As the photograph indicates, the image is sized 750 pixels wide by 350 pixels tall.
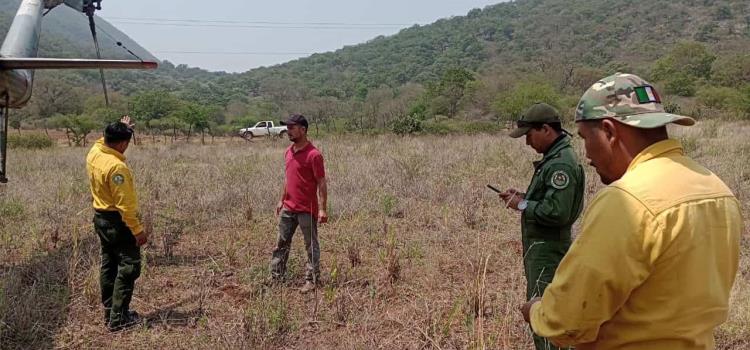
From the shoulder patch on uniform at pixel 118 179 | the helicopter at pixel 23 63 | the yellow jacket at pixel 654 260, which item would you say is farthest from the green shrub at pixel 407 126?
the yellow jacket at pixel 654 260

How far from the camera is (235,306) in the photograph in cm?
389

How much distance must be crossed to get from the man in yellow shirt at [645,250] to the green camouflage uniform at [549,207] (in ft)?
3.83

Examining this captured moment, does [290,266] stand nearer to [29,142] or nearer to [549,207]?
[549,207]

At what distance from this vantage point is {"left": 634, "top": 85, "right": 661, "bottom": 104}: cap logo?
4.01 feet

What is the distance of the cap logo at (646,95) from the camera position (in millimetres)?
1222

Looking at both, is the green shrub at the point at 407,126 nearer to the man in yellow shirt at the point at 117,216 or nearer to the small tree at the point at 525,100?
the small tree at the point at 525,100

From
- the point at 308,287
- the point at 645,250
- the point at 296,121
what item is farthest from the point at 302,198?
the point at 645,250

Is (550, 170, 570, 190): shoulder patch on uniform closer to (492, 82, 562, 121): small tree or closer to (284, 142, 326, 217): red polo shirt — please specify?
(284, 142, 326, 217): red polo shirt

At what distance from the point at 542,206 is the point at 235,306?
8.56 feet

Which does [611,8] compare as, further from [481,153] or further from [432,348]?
[432,348]

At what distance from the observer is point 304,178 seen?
13.6 ft

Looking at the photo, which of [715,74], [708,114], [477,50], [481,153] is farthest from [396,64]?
[481,153]

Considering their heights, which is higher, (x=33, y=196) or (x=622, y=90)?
(x=622, y=90)

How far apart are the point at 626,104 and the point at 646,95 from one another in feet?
0.19
